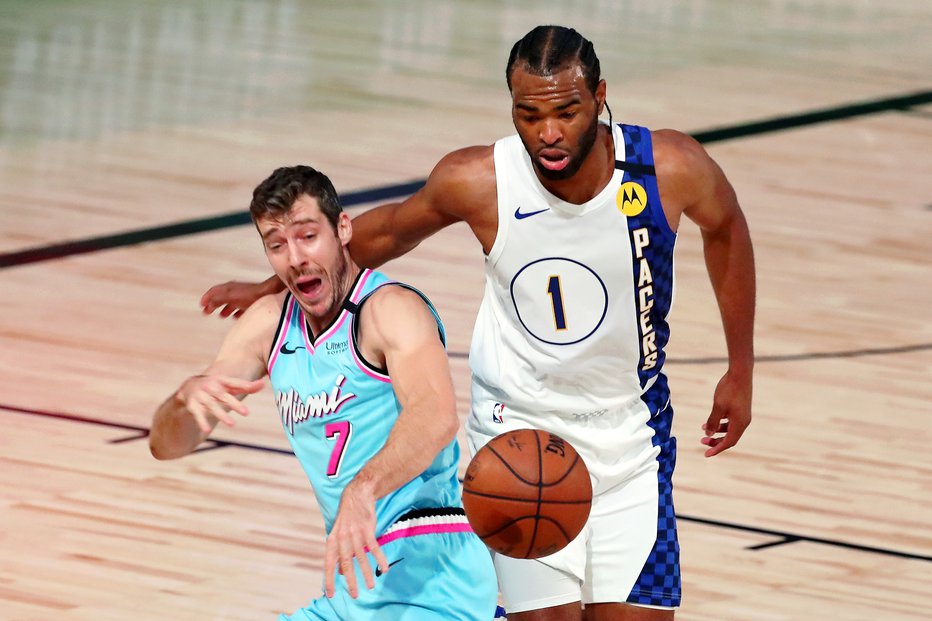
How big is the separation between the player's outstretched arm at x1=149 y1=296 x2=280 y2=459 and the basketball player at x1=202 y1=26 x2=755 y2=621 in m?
0.46

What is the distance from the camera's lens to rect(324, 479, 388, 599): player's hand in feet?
12.7

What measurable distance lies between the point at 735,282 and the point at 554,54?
866 millimetres

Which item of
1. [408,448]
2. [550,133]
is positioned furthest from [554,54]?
[408,448]

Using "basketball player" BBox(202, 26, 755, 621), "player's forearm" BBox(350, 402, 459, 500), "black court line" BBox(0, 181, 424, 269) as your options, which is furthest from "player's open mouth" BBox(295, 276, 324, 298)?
"black court line" BBox(0, 181, 424, 269)

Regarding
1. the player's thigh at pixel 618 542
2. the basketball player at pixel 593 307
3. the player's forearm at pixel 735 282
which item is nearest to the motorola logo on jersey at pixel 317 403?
the basketball player at pixel 593 307

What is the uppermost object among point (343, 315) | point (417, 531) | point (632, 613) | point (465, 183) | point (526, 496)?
point (465, 183)

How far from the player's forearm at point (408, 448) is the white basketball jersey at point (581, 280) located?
602mm

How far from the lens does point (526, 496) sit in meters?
4.44

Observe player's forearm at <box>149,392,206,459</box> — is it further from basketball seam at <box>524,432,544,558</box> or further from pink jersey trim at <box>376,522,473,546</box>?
basketball seam at <box>524,432,544,558</box>

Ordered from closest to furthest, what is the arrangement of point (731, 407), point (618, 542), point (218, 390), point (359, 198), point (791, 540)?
point (218, 390)
point (618, 542)
point (731, 407)
point (791, 540)
point (359, 198)

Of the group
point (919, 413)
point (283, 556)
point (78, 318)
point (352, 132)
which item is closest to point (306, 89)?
point (352, 132)

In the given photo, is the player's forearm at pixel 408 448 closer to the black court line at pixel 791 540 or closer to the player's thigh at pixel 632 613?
the player's thigh at pixel 632 613

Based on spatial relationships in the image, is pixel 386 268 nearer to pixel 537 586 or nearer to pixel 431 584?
pixel 537 586

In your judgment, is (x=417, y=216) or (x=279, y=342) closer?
(x=279, y=342)
